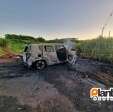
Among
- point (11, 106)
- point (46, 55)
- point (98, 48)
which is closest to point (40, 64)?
point (46, 55)

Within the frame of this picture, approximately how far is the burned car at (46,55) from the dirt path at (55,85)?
0.11 m

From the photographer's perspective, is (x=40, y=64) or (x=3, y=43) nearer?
(x=3, y=43)

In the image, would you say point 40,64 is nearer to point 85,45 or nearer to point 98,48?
point 85,45

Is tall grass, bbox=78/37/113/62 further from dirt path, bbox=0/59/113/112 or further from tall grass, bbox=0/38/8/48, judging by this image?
tall grass, bbox=0/38/8/48

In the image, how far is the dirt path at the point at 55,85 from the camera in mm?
2936

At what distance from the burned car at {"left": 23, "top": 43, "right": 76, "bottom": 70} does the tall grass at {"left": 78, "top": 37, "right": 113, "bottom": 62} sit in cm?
17

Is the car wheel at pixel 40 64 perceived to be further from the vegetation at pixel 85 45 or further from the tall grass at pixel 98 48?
the tall grass at pixel 98 48

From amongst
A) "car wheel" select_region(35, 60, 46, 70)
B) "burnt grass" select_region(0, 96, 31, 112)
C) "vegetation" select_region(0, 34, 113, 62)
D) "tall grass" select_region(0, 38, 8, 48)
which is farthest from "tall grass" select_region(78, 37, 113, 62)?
"burnt grass" select_region(0, 96, 31, 112)

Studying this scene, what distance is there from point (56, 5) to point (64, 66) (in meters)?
0.99

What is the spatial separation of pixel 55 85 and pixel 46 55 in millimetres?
740

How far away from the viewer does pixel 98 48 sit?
398 cm

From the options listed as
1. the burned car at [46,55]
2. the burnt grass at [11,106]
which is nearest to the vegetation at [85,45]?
the burned car at [46,55]

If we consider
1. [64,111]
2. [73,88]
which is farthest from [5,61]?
[64,111]

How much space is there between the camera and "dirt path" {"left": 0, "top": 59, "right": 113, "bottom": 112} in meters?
2.94
